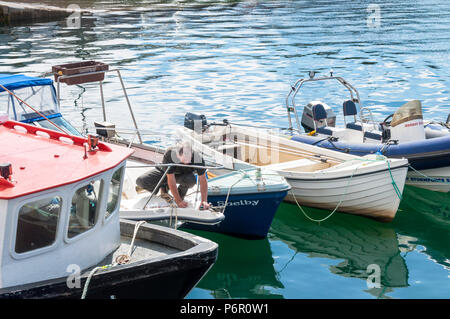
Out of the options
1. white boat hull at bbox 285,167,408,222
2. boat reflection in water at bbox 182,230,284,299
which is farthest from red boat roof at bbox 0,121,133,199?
white boat hull at bbox 285,167,408,222

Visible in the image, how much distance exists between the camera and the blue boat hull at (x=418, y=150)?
36.7ft

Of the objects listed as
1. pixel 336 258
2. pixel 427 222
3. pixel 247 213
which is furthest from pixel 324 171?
pixel 427 222

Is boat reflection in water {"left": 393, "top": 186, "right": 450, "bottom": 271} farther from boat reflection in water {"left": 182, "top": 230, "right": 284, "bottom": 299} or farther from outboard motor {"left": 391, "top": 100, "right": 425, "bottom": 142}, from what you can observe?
boat reflection in water {"left": 182, "top": 230, "right": 284, "bottom": 299}

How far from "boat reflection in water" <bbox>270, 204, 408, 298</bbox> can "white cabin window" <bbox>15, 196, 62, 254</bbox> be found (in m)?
4.07

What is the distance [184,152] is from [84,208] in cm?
256

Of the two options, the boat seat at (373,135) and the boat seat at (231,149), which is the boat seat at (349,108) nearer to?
the boat seat at (373,135)

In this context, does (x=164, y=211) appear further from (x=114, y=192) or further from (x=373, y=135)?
(x=373, y=135)

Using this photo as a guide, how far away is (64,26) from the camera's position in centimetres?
3916

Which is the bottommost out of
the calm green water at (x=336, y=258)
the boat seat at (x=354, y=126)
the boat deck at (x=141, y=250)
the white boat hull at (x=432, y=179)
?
the calm green water at (x=336, y=258)

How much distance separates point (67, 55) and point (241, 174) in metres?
20.7

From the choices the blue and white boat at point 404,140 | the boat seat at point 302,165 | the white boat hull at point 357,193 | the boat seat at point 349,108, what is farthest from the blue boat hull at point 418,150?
the boat seat at point 349,108

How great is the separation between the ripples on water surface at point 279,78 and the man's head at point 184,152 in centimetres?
167
